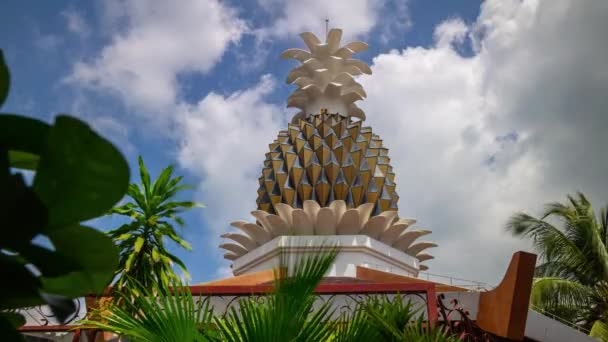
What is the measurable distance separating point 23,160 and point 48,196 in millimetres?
97

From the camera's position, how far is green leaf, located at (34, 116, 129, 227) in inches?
28.9

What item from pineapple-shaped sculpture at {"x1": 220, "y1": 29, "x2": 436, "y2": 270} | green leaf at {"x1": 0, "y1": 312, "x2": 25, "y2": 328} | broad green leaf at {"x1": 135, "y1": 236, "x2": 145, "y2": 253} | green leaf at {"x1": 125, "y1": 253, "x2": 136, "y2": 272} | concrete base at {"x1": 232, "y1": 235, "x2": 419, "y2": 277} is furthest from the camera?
pineapple-shaped sculpture at {"x1": 220, "y1": 29, "x2": 436, "y2": 270}

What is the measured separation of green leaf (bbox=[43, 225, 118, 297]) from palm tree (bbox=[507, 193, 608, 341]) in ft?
62.8

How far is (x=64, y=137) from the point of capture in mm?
736

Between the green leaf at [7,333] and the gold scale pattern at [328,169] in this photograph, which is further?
the gold scale pattern at [328,169]

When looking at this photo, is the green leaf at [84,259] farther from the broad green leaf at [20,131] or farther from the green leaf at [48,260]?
the broad green leaf at [20,131]

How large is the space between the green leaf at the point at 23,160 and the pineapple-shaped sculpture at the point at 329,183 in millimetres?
22817

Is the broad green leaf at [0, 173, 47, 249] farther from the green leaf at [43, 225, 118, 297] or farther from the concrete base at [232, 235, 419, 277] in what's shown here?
the concrete base at [232, 235, 419, 277]

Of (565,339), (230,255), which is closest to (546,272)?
(565,339)

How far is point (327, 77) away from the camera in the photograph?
1144 inches

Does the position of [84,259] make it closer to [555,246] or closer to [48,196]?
[48,196]

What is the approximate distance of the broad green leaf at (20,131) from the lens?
30.4 inches

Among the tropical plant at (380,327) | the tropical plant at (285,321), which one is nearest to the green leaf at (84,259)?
the tropical plant at (285,321)

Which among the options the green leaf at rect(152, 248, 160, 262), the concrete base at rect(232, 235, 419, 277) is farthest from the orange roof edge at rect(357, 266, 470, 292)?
the green leaf at rect(152, 248, 160, 262)
